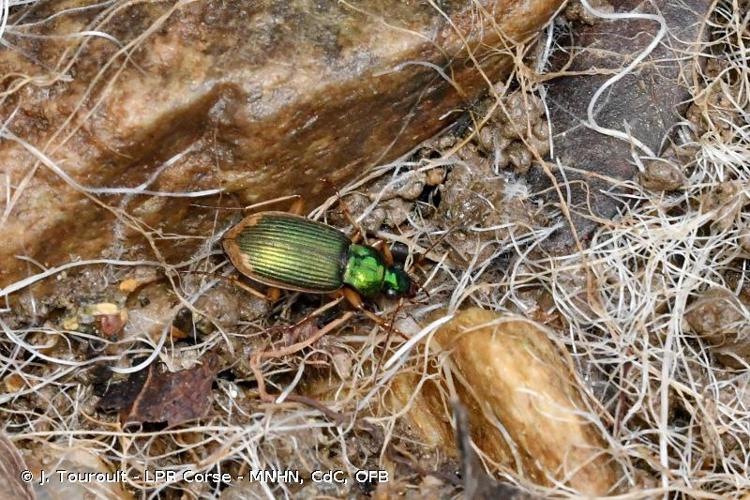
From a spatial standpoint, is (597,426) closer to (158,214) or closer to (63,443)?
(158,214)

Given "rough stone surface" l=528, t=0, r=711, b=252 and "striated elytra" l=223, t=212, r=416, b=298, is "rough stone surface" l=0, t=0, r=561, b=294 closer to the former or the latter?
"striated elytra" l=223, t=212, r=416, b=298

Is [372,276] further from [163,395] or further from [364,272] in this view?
[163,395]

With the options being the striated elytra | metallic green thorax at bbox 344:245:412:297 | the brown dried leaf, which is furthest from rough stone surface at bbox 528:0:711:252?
the brown dried leaf

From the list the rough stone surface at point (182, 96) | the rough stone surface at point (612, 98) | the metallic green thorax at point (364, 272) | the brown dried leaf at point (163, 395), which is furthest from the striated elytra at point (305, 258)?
the rough stone surface at point (612, 98)

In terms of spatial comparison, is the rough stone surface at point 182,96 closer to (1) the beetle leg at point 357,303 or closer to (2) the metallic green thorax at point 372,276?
(2) the metallic green thorax at point 372,276

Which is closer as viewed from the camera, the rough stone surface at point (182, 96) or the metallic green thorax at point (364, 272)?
the rough stone surface at point (182, 96)

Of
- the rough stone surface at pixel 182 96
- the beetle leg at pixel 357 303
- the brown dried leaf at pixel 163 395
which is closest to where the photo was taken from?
the rough stone surface at pixel 182 96

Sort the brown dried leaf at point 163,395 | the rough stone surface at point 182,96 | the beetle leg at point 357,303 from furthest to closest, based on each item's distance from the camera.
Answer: the beetle leg at point 357,303 → the brown dried leaf at point 163,395 → the rough stone surface at point 182,96
